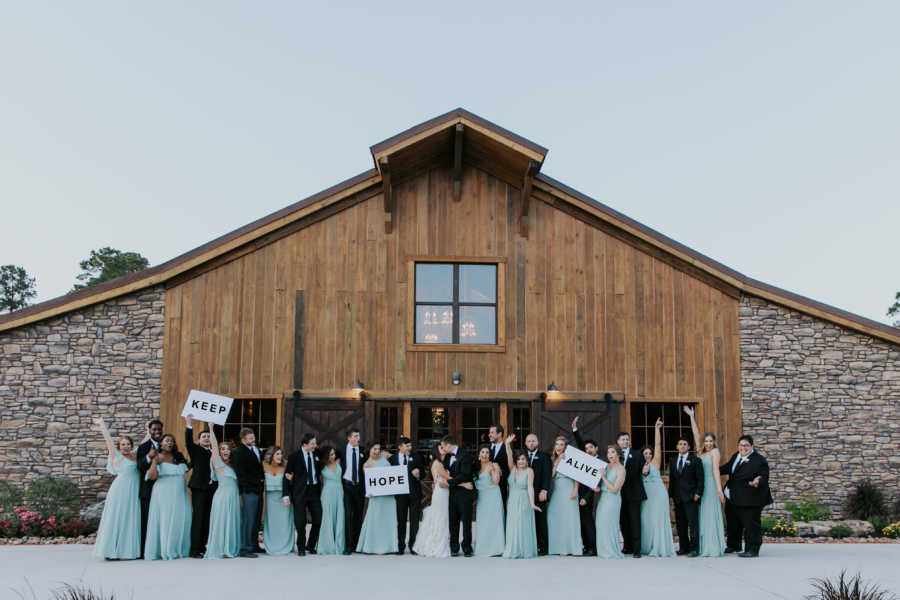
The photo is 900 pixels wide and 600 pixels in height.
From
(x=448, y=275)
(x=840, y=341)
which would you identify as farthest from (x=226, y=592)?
(x=840, y=341)

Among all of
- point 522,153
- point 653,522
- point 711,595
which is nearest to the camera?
point 711,595

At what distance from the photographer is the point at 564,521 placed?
11008mm

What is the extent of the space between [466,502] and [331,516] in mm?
1700

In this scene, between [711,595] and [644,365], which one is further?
[644,365]

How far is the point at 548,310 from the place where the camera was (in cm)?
1497

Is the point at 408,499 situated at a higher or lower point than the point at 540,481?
lower

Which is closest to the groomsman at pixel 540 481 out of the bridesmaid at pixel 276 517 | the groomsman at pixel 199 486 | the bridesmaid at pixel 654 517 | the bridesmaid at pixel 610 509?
the bridesmaid at pixel 610 509

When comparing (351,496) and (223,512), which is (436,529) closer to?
(351,496)

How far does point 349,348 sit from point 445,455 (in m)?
4.07

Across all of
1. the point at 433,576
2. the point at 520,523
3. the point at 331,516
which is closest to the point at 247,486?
the point at 331,516

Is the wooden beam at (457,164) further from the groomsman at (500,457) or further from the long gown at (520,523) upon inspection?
the long gown at (520,523)

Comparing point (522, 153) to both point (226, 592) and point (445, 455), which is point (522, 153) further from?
point (226, 592)

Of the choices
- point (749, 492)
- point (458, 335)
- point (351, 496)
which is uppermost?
point (458, 335)

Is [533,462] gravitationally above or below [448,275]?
below
